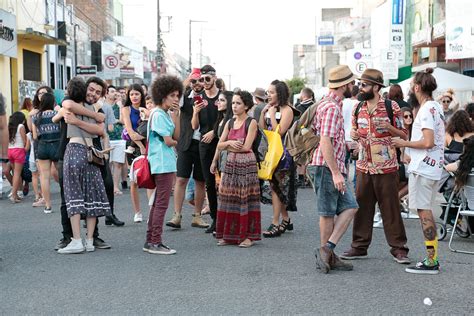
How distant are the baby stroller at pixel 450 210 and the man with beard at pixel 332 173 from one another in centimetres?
215

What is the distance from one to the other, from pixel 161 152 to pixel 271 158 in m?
1.42

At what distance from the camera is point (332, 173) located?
6805 mm

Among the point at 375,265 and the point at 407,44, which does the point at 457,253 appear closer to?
the point at 375,265

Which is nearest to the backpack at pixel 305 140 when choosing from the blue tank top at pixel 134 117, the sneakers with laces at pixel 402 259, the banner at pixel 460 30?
the sneakers with laces at pixel 402 259

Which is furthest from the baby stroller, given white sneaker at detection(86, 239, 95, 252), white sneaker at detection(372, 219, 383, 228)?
white sneaker at detection(86, 239, 95, 252)

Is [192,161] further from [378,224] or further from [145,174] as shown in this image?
[378,224]

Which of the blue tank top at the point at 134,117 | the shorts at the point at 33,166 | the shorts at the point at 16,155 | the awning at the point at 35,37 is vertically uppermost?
the awning at the point at 35,37

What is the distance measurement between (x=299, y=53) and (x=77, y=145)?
122297 millimetres

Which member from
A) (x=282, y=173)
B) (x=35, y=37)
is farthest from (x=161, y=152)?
A: (x=35, y=37)

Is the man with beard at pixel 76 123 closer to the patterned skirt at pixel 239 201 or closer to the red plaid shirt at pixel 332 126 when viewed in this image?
the patterned skirt at pixel 239 201

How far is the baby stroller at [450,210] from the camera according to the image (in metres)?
8.91

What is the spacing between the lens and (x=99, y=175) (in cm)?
820

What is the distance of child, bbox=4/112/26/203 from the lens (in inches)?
524

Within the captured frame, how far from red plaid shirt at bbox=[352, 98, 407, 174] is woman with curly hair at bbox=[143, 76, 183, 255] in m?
2.05
